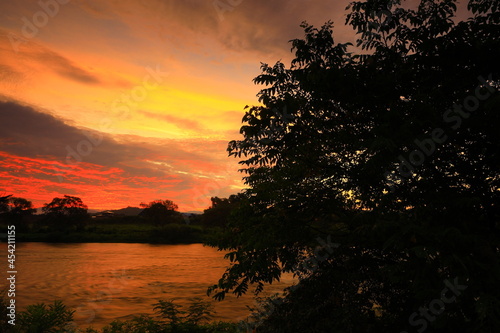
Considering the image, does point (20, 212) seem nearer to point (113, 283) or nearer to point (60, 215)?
point (60, 215)

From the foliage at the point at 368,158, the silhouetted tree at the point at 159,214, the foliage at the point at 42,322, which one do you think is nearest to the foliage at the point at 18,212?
the silhouetted tree at the point at 159,214

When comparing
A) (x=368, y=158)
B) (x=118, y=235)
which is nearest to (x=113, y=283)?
(x=368, y=158)

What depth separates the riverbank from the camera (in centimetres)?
7800

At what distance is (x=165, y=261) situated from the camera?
50.7 m

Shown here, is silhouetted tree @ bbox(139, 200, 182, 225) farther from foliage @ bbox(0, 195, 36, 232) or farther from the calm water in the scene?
the calm water

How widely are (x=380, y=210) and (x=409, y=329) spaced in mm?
3201

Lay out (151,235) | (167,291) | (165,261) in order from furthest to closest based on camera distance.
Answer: (151,235), (165,261), (167,291)

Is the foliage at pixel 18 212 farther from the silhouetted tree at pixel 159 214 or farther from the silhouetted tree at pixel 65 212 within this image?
the silhouetted tree at pixel 159 214

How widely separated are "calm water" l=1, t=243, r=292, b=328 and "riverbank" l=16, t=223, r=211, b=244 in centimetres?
2697

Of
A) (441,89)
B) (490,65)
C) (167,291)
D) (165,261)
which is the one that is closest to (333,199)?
(441,89)

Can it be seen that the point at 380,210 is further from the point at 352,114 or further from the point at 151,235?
the point at 151,235

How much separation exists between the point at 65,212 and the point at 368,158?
107 m

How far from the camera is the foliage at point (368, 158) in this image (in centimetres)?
721
